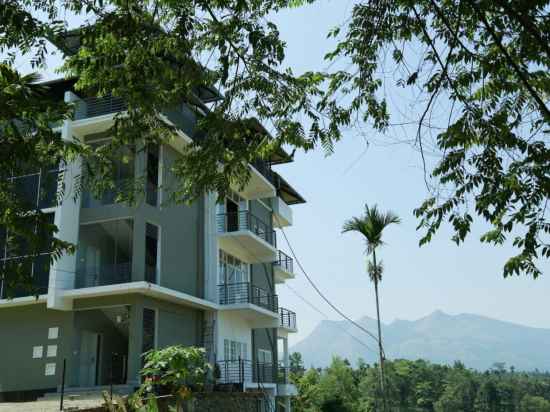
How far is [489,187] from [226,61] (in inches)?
134

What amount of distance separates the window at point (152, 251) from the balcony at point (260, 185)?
21.8 ft

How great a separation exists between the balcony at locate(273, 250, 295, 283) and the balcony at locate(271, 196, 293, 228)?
1899 millimetres

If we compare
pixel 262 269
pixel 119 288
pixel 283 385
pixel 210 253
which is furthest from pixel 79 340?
pixel 262 269

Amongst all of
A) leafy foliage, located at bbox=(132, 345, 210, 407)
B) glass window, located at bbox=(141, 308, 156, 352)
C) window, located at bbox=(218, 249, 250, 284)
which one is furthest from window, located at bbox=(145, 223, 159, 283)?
leafy foliage, located at bbox=(132, 345, 210, 407)

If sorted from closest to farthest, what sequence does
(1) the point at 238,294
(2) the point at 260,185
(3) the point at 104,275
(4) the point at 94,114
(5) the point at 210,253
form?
(3) the point at 104,275
(4) the point at 94,114
(5) the point at 210,253
(1) the point at 238,294
(2) the point at 260,185

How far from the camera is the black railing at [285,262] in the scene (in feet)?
93.6

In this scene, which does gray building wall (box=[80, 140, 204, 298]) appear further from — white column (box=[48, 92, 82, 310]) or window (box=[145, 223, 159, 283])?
white column (box=[48, 92, 82, 310])

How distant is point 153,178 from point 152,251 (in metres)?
2.47

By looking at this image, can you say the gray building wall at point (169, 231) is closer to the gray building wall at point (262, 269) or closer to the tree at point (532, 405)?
the gray building wall at point (262, 269)

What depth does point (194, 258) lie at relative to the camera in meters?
21.3

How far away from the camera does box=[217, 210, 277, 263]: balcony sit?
75.3 feet

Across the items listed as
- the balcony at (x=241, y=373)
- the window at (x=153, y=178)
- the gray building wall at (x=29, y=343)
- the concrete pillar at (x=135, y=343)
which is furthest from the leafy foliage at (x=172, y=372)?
the window at (x=153, y=178)

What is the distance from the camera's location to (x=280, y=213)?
29.3 m

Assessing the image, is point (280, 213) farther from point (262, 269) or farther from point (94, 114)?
point (94, 114)
